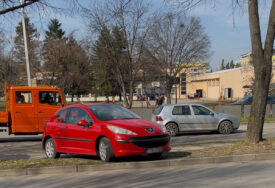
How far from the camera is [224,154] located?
991 centimetres

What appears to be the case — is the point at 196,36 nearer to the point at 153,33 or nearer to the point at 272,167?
the point at 153,33

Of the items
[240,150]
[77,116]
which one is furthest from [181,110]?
[77,116]

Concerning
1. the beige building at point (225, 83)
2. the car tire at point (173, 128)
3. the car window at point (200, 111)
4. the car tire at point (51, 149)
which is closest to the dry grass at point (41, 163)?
the car tire at point (51, 149)

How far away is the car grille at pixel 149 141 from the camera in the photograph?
29.9 ft

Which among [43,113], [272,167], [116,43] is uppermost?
[116,43]

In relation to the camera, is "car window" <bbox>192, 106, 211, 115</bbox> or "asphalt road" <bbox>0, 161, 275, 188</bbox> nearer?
"asphalt road" <bbox>0, 161, 275, 188</bbox>

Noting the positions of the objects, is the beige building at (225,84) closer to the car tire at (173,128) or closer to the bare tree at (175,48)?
the bare tree at (175,48)

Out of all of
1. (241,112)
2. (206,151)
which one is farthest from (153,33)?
(206,151)

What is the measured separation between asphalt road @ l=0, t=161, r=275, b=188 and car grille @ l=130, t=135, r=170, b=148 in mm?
628

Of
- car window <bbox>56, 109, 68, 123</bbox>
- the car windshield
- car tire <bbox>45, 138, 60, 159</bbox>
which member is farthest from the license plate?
car tire <bbox>45, 138, 60, 159</bbox>

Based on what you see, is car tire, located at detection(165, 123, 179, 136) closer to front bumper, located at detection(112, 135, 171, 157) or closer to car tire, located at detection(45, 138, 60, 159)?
car tire, located at detection(45, 138, 60, 159)

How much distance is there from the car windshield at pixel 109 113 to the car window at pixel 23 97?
282 inches

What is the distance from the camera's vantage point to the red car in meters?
9.13

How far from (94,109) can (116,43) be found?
59.9 feet
